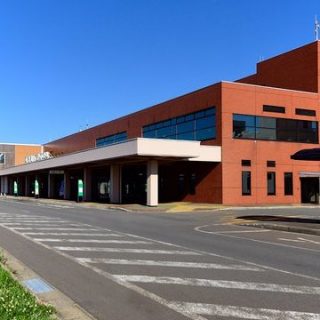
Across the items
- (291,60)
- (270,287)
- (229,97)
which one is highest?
(291,60)

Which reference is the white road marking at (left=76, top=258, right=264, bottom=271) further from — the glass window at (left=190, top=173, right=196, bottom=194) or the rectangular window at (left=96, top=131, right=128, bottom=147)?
the rectangular window at (left=96, top=131, right=128, bottom=147)

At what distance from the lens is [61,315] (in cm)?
702

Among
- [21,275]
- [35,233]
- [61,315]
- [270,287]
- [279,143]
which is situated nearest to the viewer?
[61,315]

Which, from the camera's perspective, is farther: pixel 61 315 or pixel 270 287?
pixel 270 287

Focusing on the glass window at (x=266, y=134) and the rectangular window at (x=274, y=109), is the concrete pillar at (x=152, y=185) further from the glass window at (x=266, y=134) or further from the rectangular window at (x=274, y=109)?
the rectangular window at (x=274, y=109)

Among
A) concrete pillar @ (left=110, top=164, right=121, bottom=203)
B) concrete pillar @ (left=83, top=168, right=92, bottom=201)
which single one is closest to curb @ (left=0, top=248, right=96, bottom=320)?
concrete pillar @ (left=110, top=164, right=121, bottom=203)

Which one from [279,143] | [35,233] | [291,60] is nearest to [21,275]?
[35,233]

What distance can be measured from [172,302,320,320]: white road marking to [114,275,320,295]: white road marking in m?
1.46

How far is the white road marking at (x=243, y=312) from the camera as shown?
23.8ft

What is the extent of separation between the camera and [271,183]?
1795 inches

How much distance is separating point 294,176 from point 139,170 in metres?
15.9

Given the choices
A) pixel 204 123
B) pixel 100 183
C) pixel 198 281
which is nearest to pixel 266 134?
pixel 204 123

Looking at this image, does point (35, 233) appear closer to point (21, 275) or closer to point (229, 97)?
point (21, 275)

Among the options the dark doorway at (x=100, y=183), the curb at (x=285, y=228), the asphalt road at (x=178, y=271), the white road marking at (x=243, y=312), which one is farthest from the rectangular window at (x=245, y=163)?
the white road marking at (x=243, y=312)
